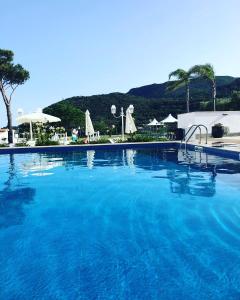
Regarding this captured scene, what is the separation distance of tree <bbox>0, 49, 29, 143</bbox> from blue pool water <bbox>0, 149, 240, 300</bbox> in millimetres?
15642

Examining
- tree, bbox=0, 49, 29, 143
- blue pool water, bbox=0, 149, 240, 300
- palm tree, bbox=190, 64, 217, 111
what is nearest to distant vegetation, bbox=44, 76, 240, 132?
palm tree, bbox=190, 64, 217, 111

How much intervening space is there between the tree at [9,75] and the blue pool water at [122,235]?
15.6 m

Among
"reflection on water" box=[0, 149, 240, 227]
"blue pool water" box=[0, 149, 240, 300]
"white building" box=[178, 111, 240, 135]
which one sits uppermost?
"white building" box=[178, 111, 240, 135]

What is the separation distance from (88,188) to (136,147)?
1045cm

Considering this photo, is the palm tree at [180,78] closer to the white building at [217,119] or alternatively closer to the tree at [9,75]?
the white building at [217,119]

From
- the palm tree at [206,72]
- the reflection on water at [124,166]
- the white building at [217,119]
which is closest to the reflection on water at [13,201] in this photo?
the reflection on water at [124,166]

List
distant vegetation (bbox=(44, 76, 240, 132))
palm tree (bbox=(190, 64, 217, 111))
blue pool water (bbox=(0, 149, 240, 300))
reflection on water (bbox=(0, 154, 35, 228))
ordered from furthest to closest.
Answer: distant vegetation (bbox=(44, 76, 240, 132)) → palm tree (bbox=(190, 64, 217, 111)) → reflection on water (bbox=(0, 154, 35, 228)) → blue pool water (bbox=(0, 149, 240, 300))

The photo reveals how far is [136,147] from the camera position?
63.4 feet

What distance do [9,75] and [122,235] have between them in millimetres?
23273

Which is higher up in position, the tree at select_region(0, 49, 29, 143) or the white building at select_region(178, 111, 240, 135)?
the tree at select_region(0, 49, 29, 143)

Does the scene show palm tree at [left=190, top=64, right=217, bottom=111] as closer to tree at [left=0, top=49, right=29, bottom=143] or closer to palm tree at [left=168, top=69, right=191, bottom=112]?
palm tree at [left=168, top=69, right=191, bottom=112]

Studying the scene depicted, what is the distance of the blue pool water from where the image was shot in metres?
3.63

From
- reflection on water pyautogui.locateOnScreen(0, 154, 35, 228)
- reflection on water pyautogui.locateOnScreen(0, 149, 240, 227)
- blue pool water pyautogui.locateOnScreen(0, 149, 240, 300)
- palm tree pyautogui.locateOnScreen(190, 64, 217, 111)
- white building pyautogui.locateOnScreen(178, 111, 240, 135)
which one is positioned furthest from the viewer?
palm tree pyautogui.locateOnScreen(190, 64, 217, 111)

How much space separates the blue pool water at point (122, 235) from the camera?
11.9 ft
